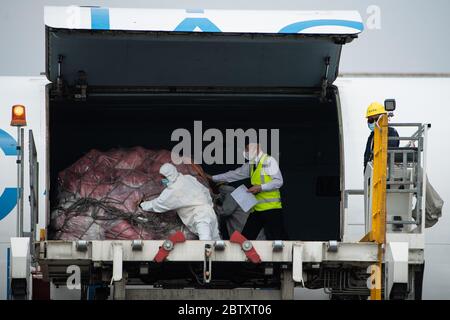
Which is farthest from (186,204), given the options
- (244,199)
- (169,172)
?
(244,199)

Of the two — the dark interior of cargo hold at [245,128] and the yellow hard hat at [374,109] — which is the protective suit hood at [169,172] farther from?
→ the yellow hard hat at [374,109]

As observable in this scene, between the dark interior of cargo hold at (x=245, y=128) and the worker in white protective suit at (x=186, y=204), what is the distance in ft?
4.21

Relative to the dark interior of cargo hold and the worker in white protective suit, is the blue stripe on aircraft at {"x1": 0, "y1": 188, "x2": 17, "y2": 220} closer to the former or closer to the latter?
the dark interior of cargo hold

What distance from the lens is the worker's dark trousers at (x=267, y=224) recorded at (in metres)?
12.7

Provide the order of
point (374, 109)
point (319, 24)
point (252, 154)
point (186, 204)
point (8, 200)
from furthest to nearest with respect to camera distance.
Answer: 1. point (8, 200)
2. point (252, 154)
3. point (374, 109)
4. point (186, 204)
5. point (319, 24)

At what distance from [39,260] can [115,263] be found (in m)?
0.67

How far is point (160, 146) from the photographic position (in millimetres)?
13961

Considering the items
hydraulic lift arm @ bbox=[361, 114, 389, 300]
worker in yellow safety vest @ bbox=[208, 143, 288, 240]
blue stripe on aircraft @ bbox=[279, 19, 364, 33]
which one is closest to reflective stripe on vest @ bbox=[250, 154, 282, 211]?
worker in yellow safety vest @ bbox=[208, 143, 288, 240]

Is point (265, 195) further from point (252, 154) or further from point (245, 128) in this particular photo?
point (245, 128)

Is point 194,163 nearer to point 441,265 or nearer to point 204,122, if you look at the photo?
point 204,122

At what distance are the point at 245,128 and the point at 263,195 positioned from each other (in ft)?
4.25

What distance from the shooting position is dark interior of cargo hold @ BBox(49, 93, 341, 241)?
13.3m

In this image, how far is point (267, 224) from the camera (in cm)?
1273
